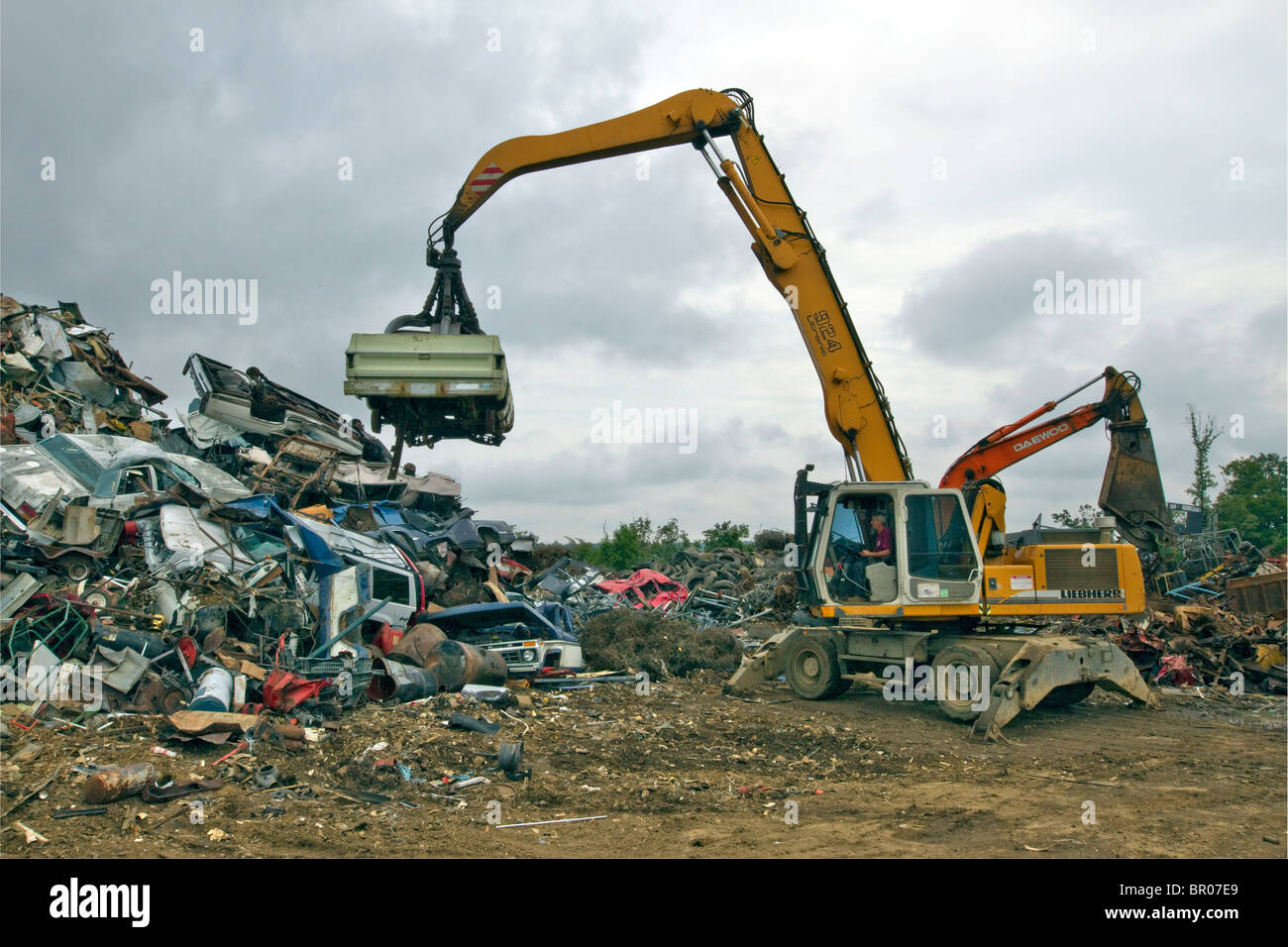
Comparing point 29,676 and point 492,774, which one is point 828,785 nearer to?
point 492,774

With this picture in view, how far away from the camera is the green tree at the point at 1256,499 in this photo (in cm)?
3150

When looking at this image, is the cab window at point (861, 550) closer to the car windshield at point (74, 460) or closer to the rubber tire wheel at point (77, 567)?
the rubber tire wheel at point (77, 567)

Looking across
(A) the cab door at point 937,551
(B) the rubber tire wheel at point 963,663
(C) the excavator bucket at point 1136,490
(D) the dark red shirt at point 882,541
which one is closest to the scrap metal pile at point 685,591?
(D) the dark red shirt at point 882,541

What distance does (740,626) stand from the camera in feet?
53.5

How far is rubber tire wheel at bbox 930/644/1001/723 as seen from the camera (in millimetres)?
8336

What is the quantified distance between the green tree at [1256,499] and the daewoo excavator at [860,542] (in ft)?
85.0

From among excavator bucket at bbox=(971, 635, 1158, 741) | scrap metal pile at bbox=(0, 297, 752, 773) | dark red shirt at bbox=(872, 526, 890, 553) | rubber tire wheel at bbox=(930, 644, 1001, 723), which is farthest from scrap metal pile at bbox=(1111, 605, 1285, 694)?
scrap metal pile at bbox=(0, 297, 752, 773)

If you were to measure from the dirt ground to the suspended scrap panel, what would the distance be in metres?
3.00

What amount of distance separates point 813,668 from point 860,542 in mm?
1720

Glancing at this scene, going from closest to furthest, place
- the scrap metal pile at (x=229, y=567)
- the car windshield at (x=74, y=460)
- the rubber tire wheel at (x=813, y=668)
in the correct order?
the scrap metal pile at (x=229, y=567) → the rubber tire wheel at (x=813, y=668) → the car windshield at (x=74, y=460)

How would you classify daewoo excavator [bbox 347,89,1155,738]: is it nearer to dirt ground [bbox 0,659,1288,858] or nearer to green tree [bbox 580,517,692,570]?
dirt ground [bbox 0,659,1288,858]

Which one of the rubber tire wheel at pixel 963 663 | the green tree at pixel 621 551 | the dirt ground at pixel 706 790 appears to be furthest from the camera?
the green tree at pixel 621 551
